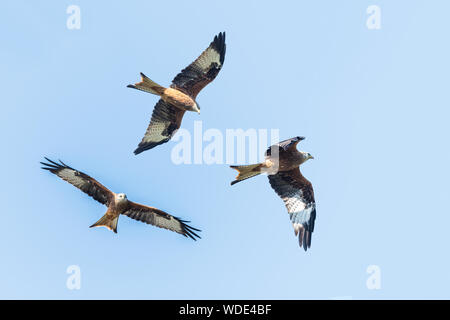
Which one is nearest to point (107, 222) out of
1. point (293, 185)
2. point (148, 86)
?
point (148, 86)

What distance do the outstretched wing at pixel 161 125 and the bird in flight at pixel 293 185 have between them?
2009mm

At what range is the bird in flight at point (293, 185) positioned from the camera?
10281mm

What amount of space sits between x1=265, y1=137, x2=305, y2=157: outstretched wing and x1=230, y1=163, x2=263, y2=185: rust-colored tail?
0.30 metres

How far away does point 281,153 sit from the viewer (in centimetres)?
1029

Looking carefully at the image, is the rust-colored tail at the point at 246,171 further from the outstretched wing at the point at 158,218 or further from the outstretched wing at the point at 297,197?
the outstretched wing at the point at 158,218

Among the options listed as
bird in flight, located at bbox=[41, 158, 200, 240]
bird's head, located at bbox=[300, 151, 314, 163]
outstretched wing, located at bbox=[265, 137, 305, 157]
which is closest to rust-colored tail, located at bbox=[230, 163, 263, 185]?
outstretched wing, located at bbox=[265, 137, 305, 157]

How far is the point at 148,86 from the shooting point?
35.3ft

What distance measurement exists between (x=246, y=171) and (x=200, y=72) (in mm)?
2143

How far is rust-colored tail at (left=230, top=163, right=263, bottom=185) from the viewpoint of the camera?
10.0 metres

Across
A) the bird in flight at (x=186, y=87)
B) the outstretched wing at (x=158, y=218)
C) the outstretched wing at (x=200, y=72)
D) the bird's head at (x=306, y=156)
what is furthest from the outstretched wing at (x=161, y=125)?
the bird's head at (x=306, y=156)
